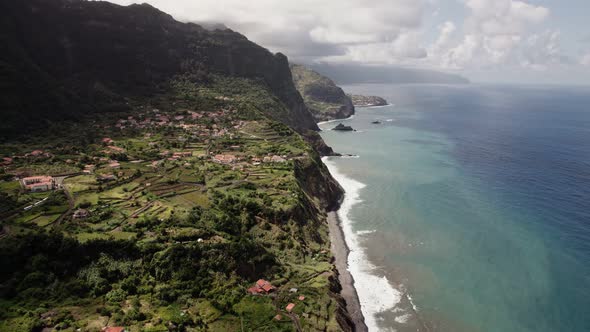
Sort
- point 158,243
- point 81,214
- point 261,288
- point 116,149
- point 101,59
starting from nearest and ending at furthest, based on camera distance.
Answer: point 261,288, point 158,243, point 81,214, point 116,149, point 101,59

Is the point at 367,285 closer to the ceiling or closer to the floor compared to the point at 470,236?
closer to the floor

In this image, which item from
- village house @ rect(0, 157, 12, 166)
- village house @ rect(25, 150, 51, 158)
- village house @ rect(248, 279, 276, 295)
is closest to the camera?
village house @ rect(248, 279, 276, 295)

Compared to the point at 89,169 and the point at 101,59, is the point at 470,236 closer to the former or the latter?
the point at 89,169

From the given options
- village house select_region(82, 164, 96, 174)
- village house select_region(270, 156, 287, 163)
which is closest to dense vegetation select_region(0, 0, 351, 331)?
village house select_region(82, 164, 96, 174)

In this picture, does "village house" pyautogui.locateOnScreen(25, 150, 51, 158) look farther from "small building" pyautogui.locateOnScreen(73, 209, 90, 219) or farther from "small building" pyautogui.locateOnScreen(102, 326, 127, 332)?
"small building" pyautogui.locateOnScreen(102, 326, 127, 332)

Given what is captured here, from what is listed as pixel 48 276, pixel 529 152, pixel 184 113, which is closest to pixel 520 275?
pixel 48 276

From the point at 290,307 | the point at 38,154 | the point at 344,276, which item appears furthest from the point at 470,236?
the point at 38,154

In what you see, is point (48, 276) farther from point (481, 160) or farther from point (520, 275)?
point (481, 160)
